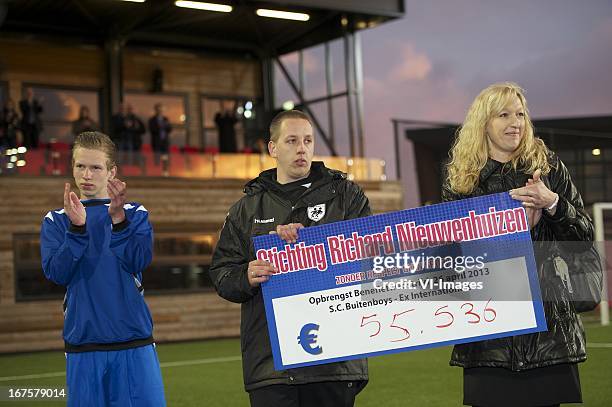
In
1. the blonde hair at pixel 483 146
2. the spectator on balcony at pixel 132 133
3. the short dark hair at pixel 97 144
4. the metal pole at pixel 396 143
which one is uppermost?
the spectator on balcony at pixel 132 133

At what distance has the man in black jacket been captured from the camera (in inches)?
162

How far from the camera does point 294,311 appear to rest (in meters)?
4.17

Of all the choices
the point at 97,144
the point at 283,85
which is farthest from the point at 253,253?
the point at 283,85

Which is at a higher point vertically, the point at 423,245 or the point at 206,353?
the point at 423,245

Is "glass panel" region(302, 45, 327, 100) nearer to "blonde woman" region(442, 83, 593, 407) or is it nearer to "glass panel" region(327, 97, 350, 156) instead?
"glass panel" region(327, 97, 350, 156)

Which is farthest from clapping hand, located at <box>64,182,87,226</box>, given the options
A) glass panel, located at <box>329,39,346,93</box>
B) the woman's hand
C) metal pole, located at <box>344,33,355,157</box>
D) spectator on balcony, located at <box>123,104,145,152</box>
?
glass panel, located at <box>329,39,346,93</box>

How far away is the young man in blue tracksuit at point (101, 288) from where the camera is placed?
169 inches

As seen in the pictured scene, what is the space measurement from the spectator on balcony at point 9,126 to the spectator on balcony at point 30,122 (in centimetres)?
26

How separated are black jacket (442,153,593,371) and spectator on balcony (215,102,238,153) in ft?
70.4

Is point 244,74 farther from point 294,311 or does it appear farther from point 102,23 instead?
point 294,311

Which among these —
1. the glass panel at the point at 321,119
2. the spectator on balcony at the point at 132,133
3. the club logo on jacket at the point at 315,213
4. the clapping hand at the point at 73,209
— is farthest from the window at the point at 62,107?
the club logo on jacket at the point at 315,213

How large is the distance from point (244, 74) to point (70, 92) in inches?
231

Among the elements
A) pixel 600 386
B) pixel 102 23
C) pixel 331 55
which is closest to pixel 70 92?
pixel 102 23

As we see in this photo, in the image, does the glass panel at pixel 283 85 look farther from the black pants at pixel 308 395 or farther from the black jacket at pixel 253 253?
the black pants at pixel 308 395
